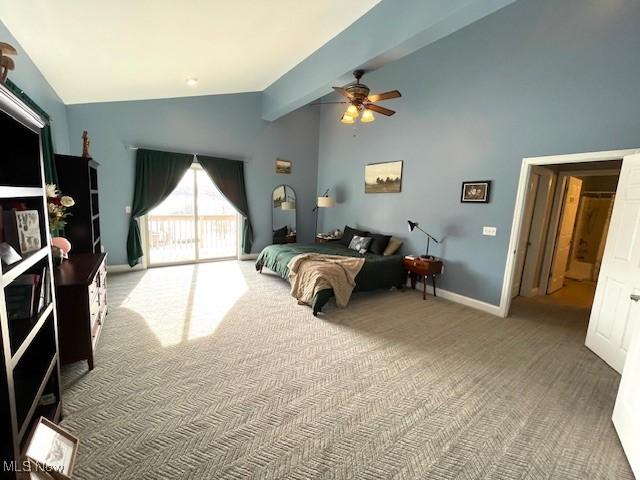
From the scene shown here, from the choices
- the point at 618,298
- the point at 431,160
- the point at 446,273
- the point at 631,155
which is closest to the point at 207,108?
the point at 431,160

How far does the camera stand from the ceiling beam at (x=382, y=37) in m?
2.24

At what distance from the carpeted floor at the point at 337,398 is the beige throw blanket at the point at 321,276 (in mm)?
272

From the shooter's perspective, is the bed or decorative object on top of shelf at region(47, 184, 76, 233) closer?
decorative object on top of shelf at region(47, 184, 76, 233)

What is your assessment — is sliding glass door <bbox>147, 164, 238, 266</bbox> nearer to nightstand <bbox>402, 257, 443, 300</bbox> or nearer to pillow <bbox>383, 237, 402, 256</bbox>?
pillow <bbox>383, 237, 402, 256</bbox>

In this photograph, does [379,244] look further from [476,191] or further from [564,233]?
[564,233]

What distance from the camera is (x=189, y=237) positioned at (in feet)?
19.1

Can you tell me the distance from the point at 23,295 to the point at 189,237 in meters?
4.60

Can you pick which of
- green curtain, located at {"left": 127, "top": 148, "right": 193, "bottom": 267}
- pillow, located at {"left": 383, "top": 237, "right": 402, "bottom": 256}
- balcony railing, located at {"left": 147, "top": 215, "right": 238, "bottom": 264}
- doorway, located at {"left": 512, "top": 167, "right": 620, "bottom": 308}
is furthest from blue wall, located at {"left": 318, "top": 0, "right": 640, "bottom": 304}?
green curtain, located at {"left": 127, "top": 148, "right": 193, "bottom": 267}

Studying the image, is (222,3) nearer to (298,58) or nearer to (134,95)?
(298,58)

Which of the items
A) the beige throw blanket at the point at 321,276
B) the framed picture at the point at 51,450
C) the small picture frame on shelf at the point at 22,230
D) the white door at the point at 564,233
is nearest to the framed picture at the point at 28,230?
the small picture frame on shelf at the point at 22,230

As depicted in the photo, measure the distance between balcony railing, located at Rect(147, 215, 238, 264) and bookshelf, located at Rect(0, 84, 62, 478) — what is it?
3.99 m

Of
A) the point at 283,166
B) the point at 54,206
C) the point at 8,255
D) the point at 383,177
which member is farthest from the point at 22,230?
the point at 283,166

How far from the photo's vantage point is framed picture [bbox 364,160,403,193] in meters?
4.93

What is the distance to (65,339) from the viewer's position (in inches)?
83.2
